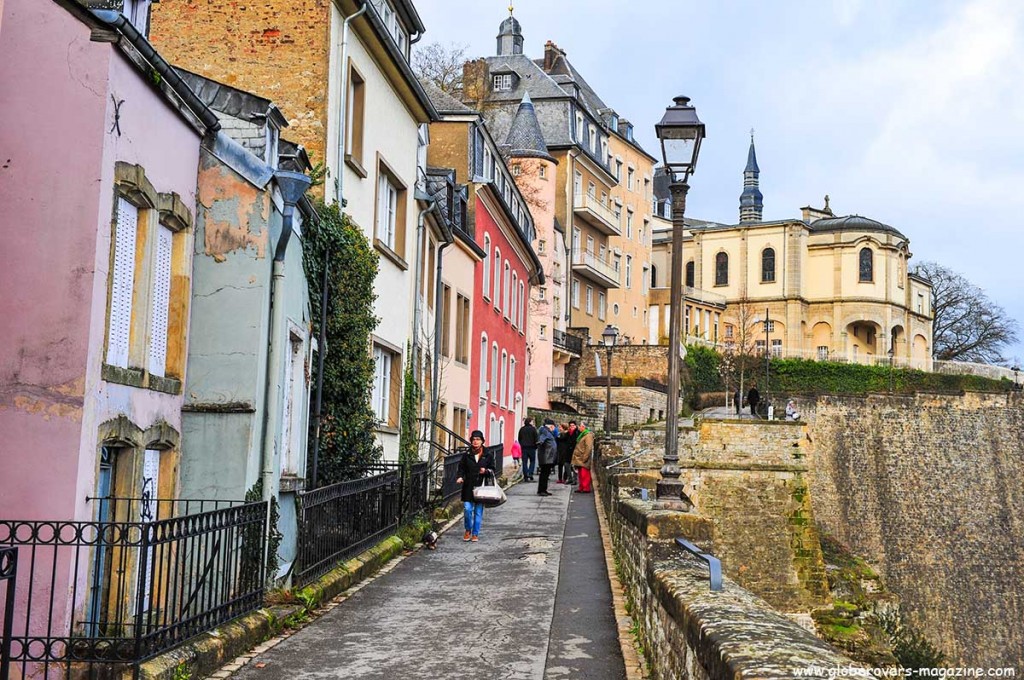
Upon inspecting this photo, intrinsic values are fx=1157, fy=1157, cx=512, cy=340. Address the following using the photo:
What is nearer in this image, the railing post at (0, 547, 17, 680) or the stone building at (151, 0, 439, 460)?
the railing post at (0, 547, 17, 680)

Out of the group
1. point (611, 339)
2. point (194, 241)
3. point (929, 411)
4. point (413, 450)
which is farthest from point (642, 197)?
point (194, 241)

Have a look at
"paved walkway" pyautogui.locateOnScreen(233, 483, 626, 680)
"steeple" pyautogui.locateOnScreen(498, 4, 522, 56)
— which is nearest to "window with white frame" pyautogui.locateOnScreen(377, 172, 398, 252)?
"paved walkway" pyautogui.locateOnScreen(233, 483, 626, 680)

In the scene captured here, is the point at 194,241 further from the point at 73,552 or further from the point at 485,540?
the point at 485,540

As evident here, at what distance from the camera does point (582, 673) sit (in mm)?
8742

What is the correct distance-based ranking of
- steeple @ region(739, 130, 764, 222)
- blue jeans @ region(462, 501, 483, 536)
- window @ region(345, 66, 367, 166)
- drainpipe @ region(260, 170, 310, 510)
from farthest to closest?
steeple @ region(739, 130, 764, 222) → blue jeans @ region(462, 501, 483, 536) → window @ region(345, 66, 367, 166) → drainpipe @ region(260, 170, 310, 510)

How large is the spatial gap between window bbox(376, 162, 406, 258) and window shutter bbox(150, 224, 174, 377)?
7.69 meters

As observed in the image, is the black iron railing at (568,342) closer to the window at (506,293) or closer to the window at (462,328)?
the window at (506,293)

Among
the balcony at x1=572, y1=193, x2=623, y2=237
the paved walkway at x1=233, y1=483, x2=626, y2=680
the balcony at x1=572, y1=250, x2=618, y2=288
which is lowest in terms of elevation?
the paved walkway at x1=233, y1=483, x2=626, y2=680

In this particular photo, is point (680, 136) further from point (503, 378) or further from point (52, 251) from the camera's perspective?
point (503, 378)

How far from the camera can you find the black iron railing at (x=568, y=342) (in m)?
55.2

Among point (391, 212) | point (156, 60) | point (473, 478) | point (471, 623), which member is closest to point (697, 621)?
point (471, 623)

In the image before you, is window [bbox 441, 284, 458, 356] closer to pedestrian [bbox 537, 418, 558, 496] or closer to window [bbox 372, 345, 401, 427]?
pedestrian [bbox 537, 418, 558, 496]

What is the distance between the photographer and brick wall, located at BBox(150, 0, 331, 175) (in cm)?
1536

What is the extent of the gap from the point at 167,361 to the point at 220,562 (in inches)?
78.9
